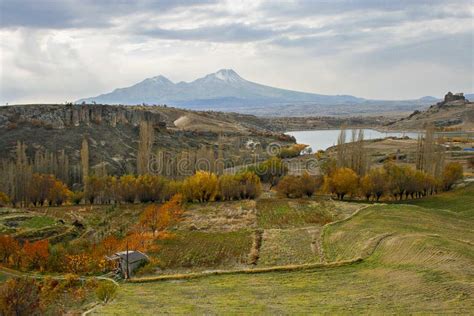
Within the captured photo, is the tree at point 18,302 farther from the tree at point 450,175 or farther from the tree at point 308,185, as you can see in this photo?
the tree at point 450,175

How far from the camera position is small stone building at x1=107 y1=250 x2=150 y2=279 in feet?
87.1

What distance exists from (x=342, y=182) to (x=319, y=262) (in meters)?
25.0

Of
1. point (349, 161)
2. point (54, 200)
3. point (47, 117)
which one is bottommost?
point (54, 200)

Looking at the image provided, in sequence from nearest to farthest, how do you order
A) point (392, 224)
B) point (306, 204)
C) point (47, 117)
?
1. point (392, 224)
2. point (306, 204)
3. point (47, 117)

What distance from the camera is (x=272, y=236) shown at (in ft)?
115

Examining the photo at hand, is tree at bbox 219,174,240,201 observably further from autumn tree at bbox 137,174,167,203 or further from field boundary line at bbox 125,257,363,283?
field boundary line at bbox 125,257,363,283

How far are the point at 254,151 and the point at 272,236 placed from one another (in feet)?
208

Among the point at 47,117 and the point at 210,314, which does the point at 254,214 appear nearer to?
the point at 210,314

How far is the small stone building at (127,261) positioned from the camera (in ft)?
87.1

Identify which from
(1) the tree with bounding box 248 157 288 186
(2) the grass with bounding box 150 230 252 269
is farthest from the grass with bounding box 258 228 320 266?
(1) the tree with bounding box 248 157 288 186

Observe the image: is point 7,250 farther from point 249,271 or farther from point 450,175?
point 450,175

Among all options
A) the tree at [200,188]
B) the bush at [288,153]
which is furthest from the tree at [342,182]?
the bush at [288,153]

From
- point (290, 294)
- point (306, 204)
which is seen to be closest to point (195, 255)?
point (290, 294)

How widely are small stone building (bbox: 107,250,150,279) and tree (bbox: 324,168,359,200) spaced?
28.7 meters
